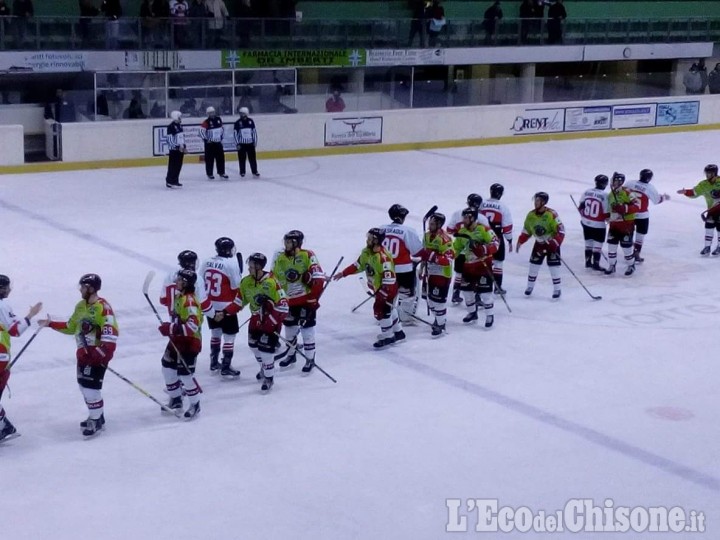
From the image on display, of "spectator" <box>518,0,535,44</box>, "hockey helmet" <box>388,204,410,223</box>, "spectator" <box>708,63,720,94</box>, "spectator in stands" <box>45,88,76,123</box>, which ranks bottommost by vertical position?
"hockey helmet" <box>388,204,410,223</box>

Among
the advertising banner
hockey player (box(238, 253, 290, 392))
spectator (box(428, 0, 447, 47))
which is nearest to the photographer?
hockey player (box(238, 253, 290, 392))

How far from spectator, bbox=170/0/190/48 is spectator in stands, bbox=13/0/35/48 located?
285cm

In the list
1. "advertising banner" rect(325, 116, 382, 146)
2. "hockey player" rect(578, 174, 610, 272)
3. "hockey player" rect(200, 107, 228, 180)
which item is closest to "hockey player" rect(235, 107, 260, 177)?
"hockey player" rect(200, 107, 228, 180)

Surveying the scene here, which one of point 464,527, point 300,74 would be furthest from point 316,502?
point 300,74

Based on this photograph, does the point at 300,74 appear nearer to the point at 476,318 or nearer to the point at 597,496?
the point at 476,318

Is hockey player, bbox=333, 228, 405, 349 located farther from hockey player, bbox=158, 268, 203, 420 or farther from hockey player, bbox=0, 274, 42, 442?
hockey player, bbox=0, 274, 42, 442

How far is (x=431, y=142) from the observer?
25.2 meters

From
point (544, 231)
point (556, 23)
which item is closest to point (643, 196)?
point (544, 231)

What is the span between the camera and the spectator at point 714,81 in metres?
30.1

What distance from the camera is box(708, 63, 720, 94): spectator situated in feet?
98.8

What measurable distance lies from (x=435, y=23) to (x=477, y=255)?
648 inches

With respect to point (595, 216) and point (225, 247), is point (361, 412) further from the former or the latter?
point (595, 216)

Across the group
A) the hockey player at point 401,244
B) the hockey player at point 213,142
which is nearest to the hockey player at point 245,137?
the hockey player at point 213,142

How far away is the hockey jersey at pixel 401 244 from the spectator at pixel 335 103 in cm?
1288
